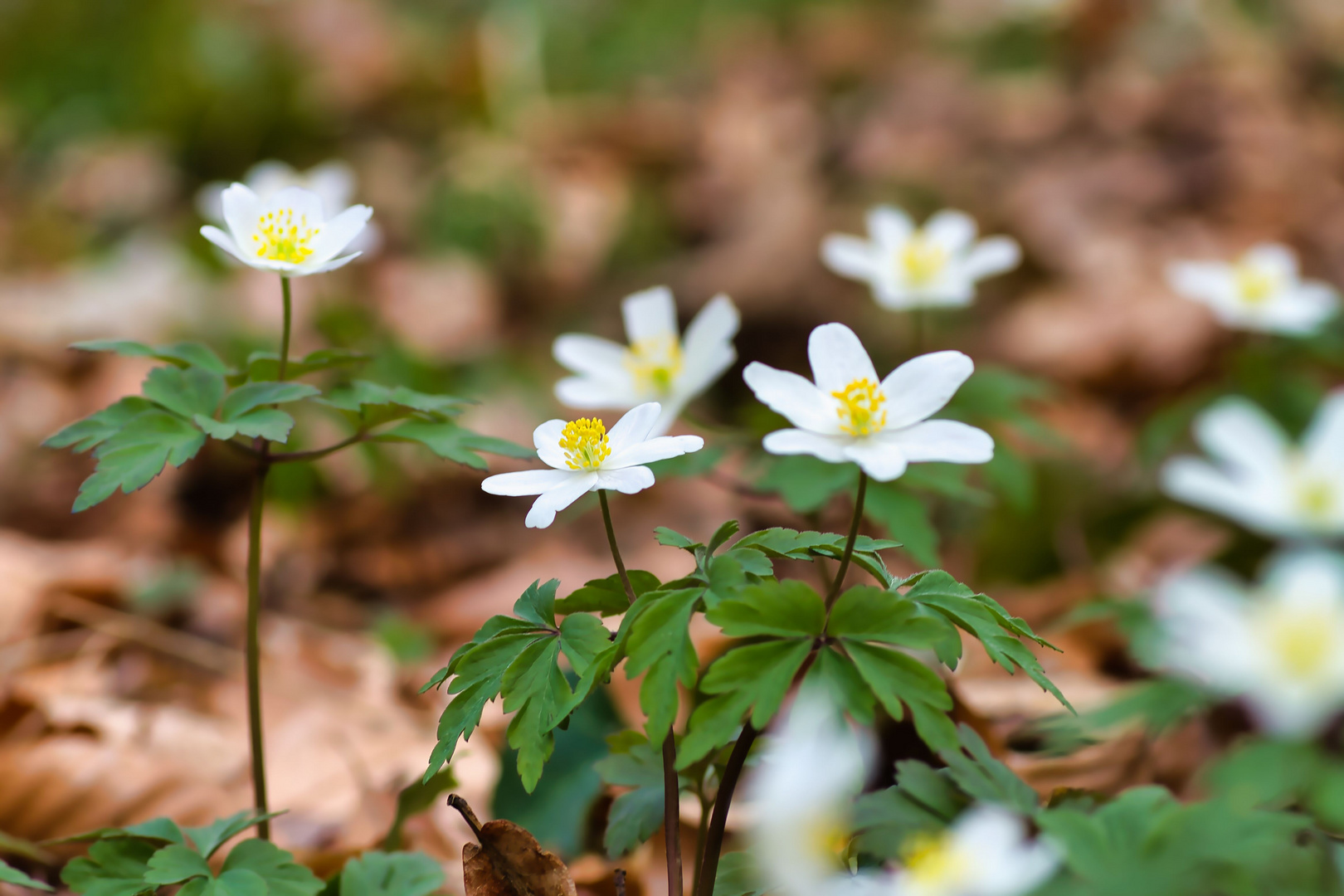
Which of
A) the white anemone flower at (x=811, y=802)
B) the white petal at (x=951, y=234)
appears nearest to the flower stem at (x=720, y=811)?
the white anemone flower at (x=811, y=802)

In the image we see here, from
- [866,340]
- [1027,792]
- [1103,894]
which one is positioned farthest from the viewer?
[866,340]

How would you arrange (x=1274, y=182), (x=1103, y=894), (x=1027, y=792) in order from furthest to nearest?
(x=1274, y=182) < (x=1027, y=792) < (x=1103, y=894)

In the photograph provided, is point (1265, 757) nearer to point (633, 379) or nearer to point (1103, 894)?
point (1103, 894)

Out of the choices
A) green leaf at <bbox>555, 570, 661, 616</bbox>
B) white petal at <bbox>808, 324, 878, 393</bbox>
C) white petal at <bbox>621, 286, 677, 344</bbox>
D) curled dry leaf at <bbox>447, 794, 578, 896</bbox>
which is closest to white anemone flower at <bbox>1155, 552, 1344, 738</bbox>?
white petal at <bbox>808, 324, 878, 393</bbox>

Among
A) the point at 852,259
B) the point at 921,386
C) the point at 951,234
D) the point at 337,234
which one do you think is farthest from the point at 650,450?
the point at 951,234

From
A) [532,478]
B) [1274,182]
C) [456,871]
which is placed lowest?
[456,871]

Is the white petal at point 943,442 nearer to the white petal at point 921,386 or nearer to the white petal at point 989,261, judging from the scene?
the white petal at point 921,386

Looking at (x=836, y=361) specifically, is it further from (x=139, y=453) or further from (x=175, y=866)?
(x=175, y=866)

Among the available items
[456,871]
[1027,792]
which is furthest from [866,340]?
[1027,792]
